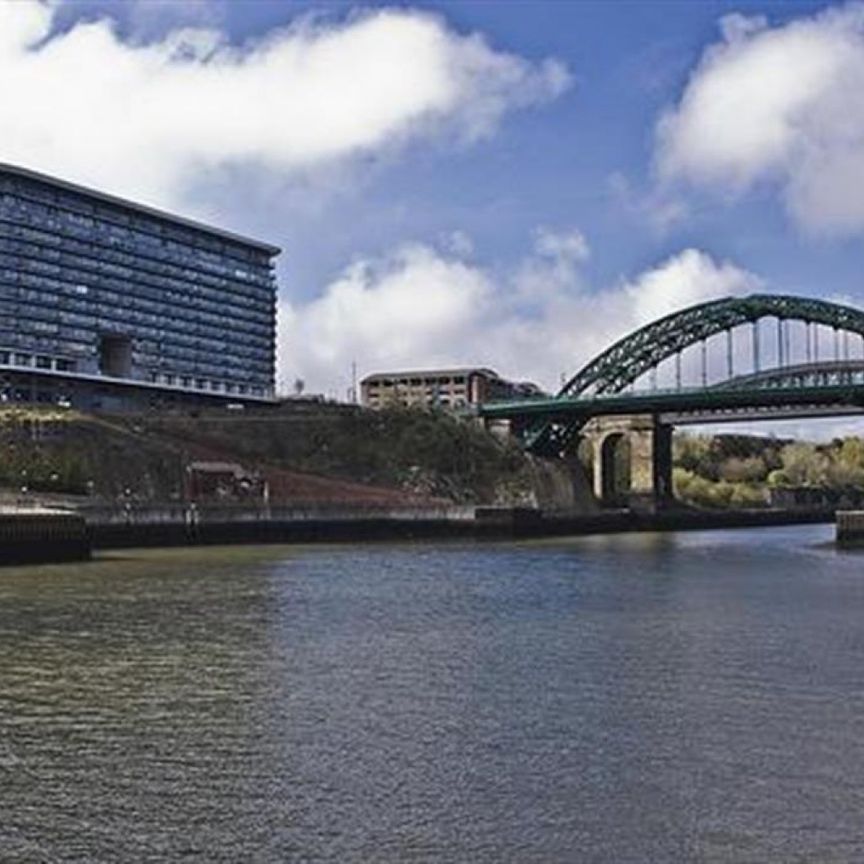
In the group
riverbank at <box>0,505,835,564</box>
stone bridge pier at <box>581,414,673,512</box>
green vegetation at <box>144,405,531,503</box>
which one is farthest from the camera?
stone bridge pier at <box>581,414,673,512</box>

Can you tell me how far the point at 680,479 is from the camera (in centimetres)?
18400

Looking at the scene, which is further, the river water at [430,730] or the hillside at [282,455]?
the hillside at [282,455]

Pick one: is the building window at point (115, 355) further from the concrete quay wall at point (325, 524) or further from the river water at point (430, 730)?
the river water at point (430, 730)

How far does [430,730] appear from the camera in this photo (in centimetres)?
2339

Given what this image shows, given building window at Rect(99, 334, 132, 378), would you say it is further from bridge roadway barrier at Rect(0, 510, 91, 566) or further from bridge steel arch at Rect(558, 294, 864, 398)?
bridge roadway barrier at Rect(0, 510, 91, 566)

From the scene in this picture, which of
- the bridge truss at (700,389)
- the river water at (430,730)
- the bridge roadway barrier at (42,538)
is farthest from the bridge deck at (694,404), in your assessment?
the river water at (430,730)

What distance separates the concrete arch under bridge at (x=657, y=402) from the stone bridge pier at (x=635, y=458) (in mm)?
115

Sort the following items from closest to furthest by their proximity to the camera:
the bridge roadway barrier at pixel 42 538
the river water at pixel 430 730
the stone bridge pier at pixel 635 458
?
the river water at pixel 430 730
the bridge roadway barrier at pixel 42 538
the stone bridge pier at pixel 635 458

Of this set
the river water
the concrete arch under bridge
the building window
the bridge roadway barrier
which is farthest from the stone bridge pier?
the river water

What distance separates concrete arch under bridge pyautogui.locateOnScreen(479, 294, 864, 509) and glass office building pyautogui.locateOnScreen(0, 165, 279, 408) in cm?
5108

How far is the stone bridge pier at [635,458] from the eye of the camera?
505ft

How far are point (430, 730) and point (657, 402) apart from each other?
11454 centimetres

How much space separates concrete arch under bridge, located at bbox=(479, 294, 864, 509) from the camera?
13262cm

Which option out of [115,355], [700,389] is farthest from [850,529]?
[115,355]
